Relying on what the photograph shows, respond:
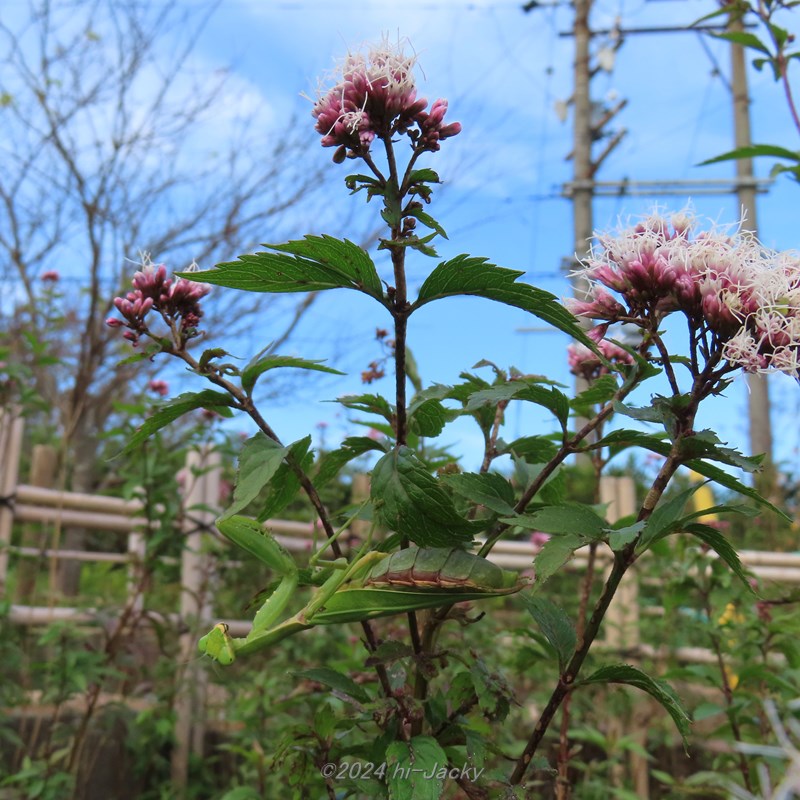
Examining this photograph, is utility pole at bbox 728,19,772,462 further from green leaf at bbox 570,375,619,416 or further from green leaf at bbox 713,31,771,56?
green leaf at bbox 570,375,619,416

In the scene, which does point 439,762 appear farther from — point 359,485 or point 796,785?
point 359,485

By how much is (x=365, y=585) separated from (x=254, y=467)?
190 millimetres

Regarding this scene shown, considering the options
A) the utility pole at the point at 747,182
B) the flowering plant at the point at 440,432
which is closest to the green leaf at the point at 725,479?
the flowering plant at the point at 440,432

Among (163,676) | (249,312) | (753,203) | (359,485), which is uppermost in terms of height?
(753,203)

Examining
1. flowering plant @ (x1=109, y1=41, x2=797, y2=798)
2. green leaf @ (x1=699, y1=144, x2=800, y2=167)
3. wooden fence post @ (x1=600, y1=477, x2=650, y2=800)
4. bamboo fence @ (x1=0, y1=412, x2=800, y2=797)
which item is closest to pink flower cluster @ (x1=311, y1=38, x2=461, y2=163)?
flowering plant @ (x1=109, y1=41, x2=797, y2=798)

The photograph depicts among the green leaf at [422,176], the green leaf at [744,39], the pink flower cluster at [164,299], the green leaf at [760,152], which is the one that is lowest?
the pink flower cluster at [164,299]

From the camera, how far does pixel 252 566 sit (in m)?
4.27

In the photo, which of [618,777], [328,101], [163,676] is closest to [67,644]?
[163,676]

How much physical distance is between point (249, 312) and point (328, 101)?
5.73 meters

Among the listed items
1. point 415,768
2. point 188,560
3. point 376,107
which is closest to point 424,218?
point 376,107

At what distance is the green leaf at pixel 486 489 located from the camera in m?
0.90

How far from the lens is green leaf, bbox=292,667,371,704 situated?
1.03 metres

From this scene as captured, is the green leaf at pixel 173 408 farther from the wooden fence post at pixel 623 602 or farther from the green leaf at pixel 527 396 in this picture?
the wooden fence post at pixel 623 602

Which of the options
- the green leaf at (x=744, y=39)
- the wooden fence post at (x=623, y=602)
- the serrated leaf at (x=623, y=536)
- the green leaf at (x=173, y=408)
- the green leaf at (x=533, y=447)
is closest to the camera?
the serrated leaf at (x=623, y=536)
